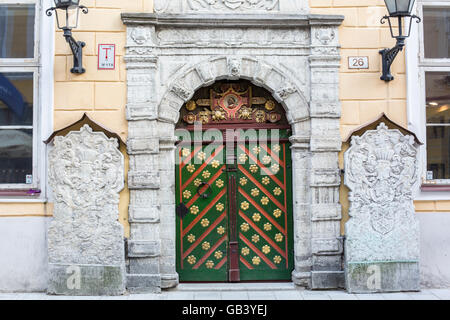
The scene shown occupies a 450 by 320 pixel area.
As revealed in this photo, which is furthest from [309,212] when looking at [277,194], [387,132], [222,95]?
[222,95]

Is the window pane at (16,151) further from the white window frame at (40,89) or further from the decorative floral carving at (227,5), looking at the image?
the decorative floral carving at (227,5)

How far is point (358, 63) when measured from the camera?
580 cm

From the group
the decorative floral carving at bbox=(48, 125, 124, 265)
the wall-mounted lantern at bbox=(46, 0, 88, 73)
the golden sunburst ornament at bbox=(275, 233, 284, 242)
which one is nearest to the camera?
the wall-mounted lantern at bbox=(46, 0, 88, 73)

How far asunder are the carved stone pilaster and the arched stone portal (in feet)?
0.72

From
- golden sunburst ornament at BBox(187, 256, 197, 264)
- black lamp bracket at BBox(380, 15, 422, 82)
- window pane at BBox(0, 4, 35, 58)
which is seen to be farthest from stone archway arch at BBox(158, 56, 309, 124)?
window pane at BBox(0, 4, 35, 58)

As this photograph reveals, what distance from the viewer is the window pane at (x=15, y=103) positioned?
581 centimetres

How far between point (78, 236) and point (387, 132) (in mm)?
3680

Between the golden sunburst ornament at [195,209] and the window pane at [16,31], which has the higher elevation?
the window pane at [16,31]

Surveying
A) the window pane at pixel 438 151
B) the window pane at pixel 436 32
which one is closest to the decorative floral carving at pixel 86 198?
the window pane at pixel 438 151

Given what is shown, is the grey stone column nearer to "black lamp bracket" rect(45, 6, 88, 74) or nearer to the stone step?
the stone step

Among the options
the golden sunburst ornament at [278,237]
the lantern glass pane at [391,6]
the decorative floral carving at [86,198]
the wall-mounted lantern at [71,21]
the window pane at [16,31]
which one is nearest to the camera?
the wall-mounted lantern at [71,21]

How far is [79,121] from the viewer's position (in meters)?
5.54

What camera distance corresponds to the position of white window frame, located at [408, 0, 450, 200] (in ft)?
19.0

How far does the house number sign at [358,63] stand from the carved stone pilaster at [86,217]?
2877 mm
